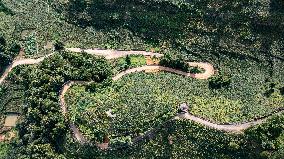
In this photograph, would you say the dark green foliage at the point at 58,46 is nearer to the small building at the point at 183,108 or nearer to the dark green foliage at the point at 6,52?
the dark green foliage at the point at 6,52

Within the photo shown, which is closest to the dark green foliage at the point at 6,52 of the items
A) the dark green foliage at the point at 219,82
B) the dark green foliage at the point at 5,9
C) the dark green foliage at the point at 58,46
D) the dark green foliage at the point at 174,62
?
the dark green foliage at the point at 5,9

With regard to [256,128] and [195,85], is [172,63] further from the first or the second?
[256,128]

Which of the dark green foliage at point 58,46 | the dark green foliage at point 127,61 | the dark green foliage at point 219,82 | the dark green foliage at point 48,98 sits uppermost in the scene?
the dark green foliage at point 219,82

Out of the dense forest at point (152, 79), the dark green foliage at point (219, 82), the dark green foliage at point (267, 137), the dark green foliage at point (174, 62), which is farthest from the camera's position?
the dark green foliage at point (174, 62)

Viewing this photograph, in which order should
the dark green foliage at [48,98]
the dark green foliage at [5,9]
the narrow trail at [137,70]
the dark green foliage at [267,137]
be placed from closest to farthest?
the dark green foliage at [267,137]
the narrow trail at [137,70]
the dark green foliage at [48,98]
the dark green foliage at [5,9]

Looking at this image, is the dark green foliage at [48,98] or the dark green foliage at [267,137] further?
the dark green foliage at [48,98]

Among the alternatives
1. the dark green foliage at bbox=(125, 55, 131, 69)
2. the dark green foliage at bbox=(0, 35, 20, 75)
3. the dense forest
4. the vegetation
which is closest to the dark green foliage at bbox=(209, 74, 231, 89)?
the dense forest

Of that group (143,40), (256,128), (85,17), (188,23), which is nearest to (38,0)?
(85,17)

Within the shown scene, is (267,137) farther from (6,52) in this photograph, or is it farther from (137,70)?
(6,52)

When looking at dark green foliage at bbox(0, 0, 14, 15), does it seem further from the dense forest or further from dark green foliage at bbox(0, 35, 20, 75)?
dark green foliage at bbox(0, 35, 20, 75)
